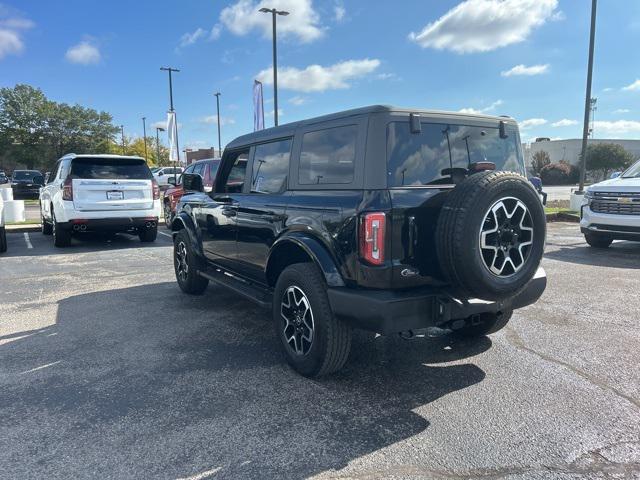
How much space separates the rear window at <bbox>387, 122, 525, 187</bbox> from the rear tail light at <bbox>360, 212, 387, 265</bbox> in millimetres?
283

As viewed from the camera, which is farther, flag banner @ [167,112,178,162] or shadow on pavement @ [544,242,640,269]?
flag banner @ [167,112,178,162]

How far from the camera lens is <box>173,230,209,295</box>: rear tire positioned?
5996mm

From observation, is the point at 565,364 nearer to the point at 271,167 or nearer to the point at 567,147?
the point at 271,167

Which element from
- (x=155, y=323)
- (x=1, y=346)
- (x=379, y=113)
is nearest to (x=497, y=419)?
(x=379, y=113)

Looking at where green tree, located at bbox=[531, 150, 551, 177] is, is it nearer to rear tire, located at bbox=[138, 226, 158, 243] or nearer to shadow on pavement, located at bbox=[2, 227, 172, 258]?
shadow on pavement, located at bbox=[2, 227, 172, 258]

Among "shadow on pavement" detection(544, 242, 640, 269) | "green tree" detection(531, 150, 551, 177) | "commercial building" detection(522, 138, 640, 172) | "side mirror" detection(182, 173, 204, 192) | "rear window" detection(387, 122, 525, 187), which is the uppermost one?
"commercial building" detection(522, 138, 640, 172)

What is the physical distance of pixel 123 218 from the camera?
10.0 metres

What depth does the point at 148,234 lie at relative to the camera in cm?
1108

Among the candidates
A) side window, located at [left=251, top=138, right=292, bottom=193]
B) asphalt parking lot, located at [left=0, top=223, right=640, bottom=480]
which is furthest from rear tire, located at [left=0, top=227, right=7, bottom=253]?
side window, located at [left=251, top=138, right=292, bottom=193]

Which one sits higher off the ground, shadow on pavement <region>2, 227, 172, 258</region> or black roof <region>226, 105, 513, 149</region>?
black roof <region>226, 105, 513, 149</region>

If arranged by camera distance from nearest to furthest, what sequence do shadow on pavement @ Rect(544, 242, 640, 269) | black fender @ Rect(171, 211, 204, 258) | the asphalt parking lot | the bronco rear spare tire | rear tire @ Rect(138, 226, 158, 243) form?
the asphalt parking lot
the bronco rear spare tire
black fender @ Rect(171, 211, 204, 258)
shadow on pavement @ Rect(544, 242, 640, 269)
rear tire @ Rect(138, 226, 158, 243)

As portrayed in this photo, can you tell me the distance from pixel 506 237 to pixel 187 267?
13.7 feet

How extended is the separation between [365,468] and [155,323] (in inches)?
128

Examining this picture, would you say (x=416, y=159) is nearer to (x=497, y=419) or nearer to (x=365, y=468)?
(x=497, y=419)
